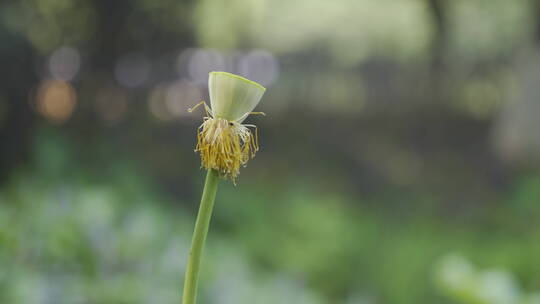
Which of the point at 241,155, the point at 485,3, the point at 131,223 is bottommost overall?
the point at 241,155

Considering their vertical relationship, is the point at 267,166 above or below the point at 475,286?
above

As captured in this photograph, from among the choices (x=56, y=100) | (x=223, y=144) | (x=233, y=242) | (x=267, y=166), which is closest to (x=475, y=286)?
(x=223, y=144)

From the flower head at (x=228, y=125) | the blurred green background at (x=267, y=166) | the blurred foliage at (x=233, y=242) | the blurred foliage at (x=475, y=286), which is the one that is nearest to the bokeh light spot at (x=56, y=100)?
the blurred green background at (x=267, y=166)

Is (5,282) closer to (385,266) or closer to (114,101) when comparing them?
(385,266)

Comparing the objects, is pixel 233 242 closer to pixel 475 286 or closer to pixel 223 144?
pixel 475 286

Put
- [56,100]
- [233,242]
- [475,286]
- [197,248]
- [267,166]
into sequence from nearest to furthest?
[197,248], [475,286], [233,242], [56,100], [267,166]

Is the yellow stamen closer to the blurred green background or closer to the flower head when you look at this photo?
the flower head

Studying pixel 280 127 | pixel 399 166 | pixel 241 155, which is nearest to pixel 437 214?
pixel 399 166

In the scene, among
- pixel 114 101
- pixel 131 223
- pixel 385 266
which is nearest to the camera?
pixel 131 223
